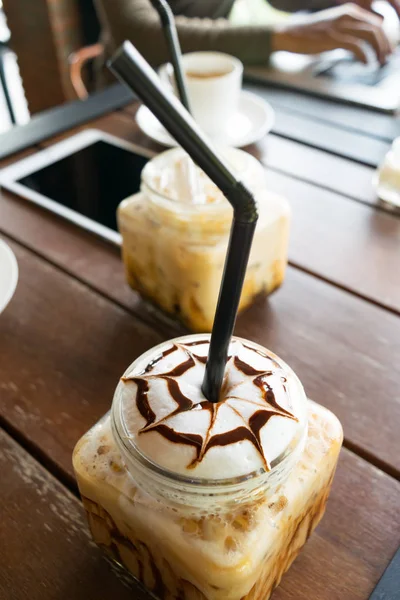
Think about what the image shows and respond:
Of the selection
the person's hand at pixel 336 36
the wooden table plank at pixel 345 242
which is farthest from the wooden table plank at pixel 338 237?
the person's hand at pixel 336 36

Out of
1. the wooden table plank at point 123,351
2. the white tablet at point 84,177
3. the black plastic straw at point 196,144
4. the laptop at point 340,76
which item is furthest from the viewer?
the laptop at point 340,76

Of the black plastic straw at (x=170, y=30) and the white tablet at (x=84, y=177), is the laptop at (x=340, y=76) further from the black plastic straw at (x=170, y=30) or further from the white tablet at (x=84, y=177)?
the black plastic straw at (x=170, y=30)

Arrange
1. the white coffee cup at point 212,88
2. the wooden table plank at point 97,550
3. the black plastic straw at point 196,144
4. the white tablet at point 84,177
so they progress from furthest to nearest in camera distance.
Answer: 1. the white coffee cup at point 212,88
2. the white tablet at point 84,177
3. the wooden table plank at point 97,550
4. the black plastic straw at point 196,144

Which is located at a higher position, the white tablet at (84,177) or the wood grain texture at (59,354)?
the white tablet at (84,177)

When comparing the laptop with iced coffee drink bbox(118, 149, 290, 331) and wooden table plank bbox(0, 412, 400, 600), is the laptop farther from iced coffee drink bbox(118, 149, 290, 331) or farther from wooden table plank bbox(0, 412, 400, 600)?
wooden table plank bbox(0, 412, 400, 600)

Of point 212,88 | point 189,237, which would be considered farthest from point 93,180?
point 189,237

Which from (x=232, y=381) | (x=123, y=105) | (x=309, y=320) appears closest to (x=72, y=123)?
(x=123, y=105)
